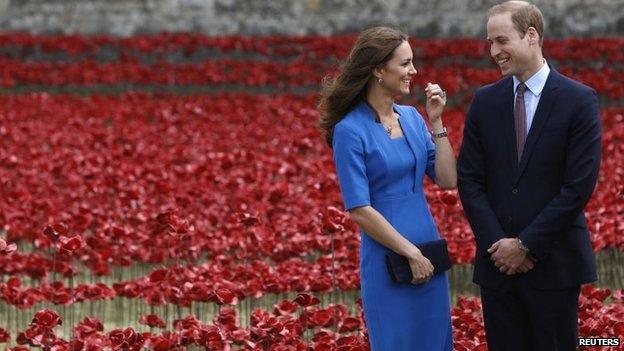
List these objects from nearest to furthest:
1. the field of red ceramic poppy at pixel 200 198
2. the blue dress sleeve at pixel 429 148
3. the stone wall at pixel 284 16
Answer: the blue dress sleeve at pixel 429 148 < the field of red ceramic poppy at pixel 200 198 < the stone wall at pixel 284 16

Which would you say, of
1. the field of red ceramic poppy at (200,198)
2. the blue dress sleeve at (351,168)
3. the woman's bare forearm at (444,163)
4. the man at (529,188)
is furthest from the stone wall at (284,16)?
the blue dress sleeve at (351,168)

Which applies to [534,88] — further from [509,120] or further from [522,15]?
[522,15]

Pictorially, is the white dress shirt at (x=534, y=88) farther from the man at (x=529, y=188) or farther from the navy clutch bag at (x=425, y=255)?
the navy clutch bag at (x=425, y=255)

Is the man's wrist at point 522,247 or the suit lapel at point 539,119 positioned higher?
the suit lapel at point 539,119

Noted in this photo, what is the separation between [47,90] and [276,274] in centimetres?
1209

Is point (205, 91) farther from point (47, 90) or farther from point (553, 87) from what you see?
point (553, 87)

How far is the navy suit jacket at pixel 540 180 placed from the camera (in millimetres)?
4688

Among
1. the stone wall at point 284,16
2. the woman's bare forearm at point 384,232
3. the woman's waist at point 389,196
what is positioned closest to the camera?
the woman's bare forearm at point 384,232

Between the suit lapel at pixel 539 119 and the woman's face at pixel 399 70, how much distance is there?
45cm

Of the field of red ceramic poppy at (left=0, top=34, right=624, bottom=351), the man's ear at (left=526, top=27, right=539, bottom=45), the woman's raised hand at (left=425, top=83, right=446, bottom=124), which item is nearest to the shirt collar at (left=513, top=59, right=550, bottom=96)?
the man's ear at (left=526, top=27, right=539, bottom=45)

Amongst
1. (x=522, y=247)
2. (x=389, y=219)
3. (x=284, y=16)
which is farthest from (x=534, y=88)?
(x=284, y=16)

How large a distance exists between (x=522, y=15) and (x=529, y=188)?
0.58 meters

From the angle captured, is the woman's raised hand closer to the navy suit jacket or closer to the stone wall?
the navy suit jacket

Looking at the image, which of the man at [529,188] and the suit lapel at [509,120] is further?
the suit lapel at [509,120]
